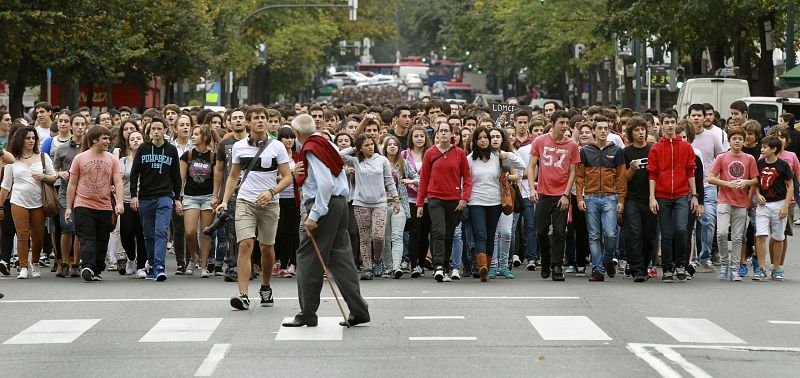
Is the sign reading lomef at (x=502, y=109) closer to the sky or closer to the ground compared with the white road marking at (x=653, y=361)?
closer to the sky

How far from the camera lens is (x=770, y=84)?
148ft

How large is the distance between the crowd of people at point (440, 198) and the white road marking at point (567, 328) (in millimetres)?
3647

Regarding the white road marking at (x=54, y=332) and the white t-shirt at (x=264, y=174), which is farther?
the white t-shirt at (x=264, y=174)

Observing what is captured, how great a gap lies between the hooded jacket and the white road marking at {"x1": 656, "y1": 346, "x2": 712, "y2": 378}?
5.86m

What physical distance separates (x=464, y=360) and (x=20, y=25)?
21.8 m

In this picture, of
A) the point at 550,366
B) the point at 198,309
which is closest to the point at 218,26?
the point at 198,309

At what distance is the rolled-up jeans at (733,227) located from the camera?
1752 cm

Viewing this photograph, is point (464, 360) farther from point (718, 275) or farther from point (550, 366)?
point (718, 275)

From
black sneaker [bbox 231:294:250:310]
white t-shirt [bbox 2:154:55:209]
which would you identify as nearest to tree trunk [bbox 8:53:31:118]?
white t-shirt [bbox 2:154:55:209]

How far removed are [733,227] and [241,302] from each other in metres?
5.89

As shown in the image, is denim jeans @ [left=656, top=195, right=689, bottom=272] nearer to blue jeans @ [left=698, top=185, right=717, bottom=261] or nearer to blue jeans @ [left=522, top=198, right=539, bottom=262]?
blue jeans @ [left=698, top=185, right=717, bottom=261]

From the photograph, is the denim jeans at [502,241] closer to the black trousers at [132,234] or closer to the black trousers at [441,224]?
the black trousers at [441,224]

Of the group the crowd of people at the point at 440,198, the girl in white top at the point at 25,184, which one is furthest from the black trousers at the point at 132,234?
the girl in white top at the point at 25,184

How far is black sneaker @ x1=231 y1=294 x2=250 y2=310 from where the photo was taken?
557 inches
